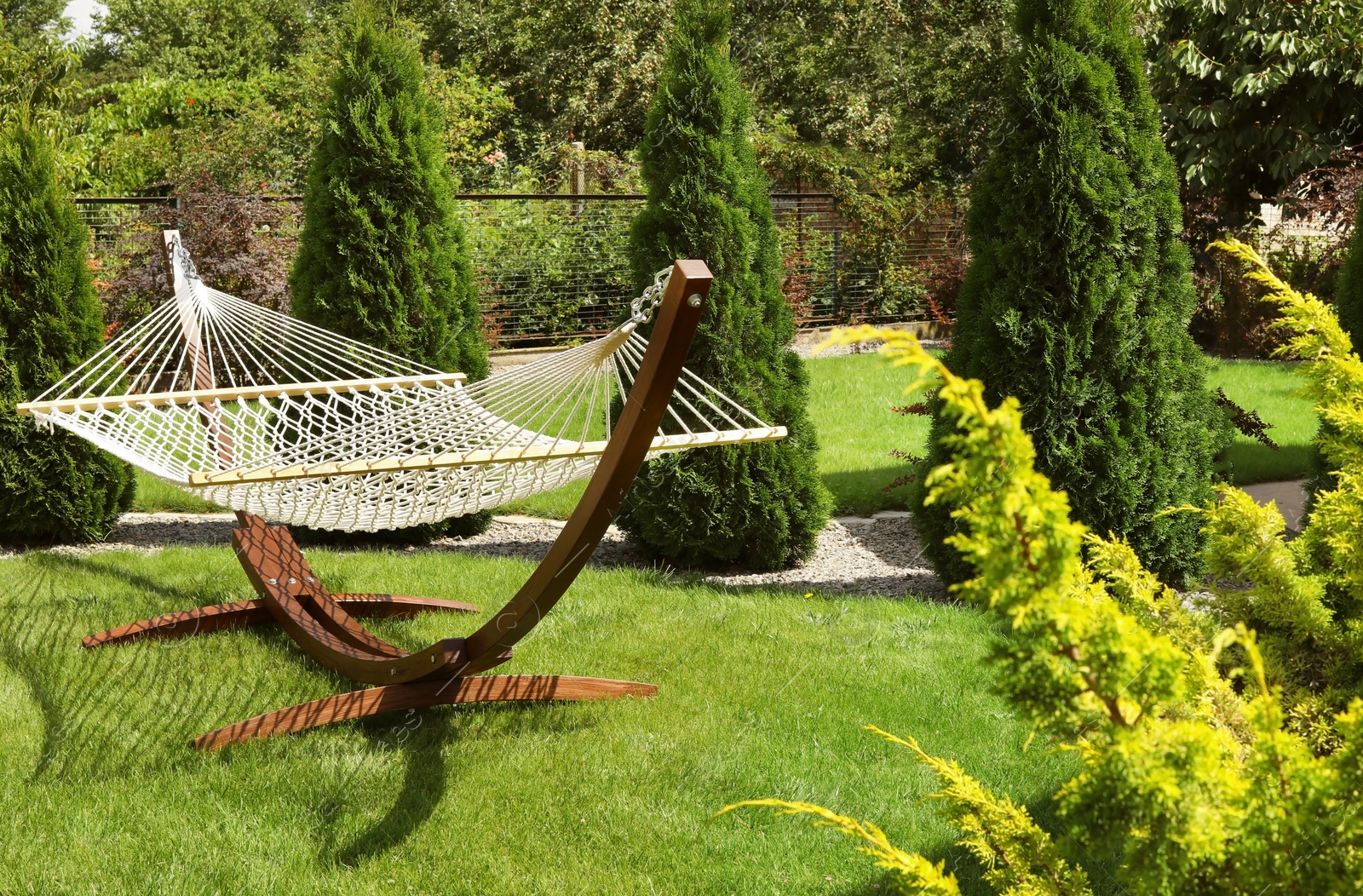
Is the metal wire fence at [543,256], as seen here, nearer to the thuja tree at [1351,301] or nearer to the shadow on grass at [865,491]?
the shadow on grass at [865,491]

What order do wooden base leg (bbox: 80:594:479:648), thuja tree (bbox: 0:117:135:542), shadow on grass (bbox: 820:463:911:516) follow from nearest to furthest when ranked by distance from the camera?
wooden base leg (bbox: 80:594:479:648), thuja tree (bbox: 0:117:135:542), shadow on grass (bbox: 820:463:911:516)

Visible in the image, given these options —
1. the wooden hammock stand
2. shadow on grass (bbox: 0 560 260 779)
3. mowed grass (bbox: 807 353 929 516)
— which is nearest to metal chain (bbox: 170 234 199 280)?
the wooden hammock stand

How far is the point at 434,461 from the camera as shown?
106 inches

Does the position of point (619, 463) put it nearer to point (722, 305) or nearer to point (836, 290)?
point (722, 305)

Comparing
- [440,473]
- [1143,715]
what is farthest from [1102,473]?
[1143,715]

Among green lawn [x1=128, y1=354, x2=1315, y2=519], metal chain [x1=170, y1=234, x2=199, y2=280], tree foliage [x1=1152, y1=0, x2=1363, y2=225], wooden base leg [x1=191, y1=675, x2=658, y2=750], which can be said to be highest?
tree foliage [x1=1152, y1=0, x2=1363, y2=225]

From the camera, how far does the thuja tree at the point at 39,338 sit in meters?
5.01

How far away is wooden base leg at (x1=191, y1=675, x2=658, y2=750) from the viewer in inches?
115

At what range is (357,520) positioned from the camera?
3252 mm

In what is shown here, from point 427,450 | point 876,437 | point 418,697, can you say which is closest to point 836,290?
point 876,437

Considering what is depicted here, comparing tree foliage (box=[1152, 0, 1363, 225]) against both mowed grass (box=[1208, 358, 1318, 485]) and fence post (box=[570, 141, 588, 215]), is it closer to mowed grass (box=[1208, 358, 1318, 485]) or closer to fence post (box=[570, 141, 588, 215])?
mowed grass (box=[1208, 358, 1318, 485])

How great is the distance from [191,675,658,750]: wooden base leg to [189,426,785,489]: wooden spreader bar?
641 millimetres

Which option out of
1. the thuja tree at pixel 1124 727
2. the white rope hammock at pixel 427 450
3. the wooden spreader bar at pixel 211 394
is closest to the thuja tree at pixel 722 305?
the wooden spreader bar at pixel 211 394

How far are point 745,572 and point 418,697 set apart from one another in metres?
2.06
